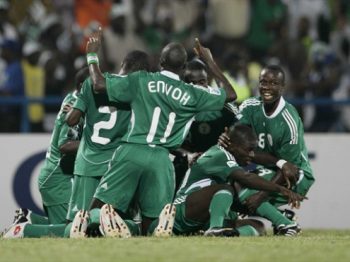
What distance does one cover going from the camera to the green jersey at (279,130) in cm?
1304

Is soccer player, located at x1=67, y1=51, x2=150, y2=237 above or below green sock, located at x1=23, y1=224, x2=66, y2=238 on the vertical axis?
above

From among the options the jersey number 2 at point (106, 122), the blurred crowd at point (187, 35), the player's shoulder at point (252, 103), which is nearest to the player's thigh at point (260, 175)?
the player's shoulder at point (252, 103)

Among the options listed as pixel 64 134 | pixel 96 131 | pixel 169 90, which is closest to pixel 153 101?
pixel 169 90

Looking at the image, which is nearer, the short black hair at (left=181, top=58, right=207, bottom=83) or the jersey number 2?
the jersey number 2

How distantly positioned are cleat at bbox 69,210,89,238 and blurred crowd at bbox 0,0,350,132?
261 inches

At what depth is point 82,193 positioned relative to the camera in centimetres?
1262

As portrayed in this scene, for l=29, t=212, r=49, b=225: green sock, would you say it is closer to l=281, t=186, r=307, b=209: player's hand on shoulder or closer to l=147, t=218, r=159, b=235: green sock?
l=147, t=218, r=159, b=235: green sock

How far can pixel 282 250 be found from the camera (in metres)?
10.5

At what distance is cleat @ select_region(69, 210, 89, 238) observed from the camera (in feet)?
39.1

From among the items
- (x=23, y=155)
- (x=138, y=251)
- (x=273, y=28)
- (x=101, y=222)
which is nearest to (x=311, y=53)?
(x=273, y=28)

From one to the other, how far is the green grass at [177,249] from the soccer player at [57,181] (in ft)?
3.33

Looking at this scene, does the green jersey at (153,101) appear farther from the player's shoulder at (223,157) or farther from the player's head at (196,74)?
the player's head at (196,74)

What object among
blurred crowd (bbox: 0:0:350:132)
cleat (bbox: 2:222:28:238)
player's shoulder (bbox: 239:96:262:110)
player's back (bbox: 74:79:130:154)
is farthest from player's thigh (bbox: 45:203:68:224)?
blurred crowd (bbox: 0:0:350:132)

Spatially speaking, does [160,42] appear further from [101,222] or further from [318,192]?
[101,222]
